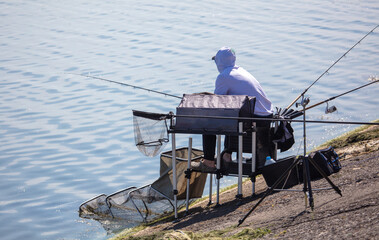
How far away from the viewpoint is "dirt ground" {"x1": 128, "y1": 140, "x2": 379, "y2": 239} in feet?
14.3

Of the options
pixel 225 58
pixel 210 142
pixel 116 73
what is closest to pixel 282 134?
pixel 210 142

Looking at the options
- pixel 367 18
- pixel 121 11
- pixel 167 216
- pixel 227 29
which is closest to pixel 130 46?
pixel 227 29

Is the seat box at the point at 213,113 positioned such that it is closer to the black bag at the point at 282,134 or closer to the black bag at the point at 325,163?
the black bag at the point at 282,134

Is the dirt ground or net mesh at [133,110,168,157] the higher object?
net mesh at [133,110,168,157]

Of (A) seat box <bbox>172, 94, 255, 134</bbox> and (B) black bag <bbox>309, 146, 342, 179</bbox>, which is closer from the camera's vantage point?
(A) seat box <bbox>172, 94, 255, 134</bbox>

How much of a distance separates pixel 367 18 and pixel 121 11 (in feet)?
33.5

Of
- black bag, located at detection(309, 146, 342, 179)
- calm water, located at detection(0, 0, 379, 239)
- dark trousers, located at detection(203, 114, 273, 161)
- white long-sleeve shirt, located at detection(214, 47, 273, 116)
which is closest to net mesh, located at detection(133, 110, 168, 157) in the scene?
dark trousers, located at detection(203, 114, 273, 161)

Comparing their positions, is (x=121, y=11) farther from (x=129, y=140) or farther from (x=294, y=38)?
(x=129, y=140)

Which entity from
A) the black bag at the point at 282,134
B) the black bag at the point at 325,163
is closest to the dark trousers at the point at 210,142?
the black bag at the point at 282,134

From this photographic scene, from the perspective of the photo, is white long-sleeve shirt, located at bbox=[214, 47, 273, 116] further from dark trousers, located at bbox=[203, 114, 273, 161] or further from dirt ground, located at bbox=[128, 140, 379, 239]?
dirt ground, located at bbox=[128, 140, 379, 239]

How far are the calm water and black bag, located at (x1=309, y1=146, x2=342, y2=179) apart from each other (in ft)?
9.30

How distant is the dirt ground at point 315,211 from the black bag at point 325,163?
69 millimetres

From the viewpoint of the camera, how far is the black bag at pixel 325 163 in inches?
240

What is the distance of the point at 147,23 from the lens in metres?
23.2
